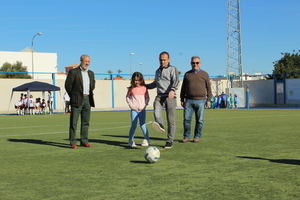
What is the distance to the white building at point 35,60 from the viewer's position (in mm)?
79812

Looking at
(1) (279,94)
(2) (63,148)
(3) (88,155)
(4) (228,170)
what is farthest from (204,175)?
(1) (279,94)

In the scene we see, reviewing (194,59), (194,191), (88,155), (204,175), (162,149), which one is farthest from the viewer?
(194,59)

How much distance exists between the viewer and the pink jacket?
8609 millimetres

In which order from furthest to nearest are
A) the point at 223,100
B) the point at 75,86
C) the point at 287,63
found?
the point at 287,63
the point at 223,100
the point at 75,86

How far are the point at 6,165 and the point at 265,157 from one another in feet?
13.7

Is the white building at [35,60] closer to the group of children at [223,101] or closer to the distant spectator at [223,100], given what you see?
→ the group of children at [223,101]

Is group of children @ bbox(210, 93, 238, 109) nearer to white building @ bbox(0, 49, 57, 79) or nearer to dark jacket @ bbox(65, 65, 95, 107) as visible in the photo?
dark jacket @ bbox(65, 65, 95, 107)

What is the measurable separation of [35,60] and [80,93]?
78055 millimetres

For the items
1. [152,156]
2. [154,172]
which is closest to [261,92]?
[152,156]

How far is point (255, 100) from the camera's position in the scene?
48.3 m

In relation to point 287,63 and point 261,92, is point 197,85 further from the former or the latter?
point 287,63

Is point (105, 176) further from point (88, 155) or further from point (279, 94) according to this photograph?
point (279, 94)

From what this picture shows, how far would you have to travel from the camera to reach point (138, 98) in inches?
339

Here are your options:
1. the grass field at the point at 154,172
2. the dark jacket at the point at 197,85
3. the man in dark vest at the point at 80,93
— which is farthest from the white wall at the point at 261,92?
the man in dark vest at the point at 80,93
